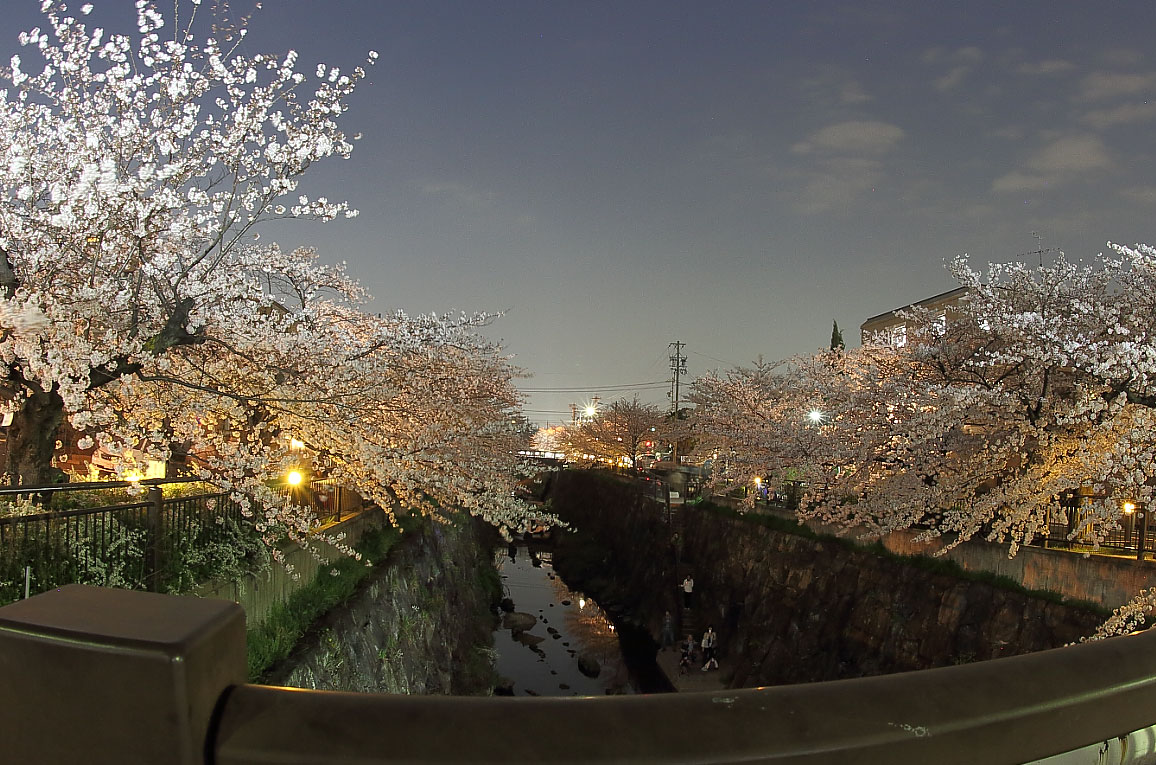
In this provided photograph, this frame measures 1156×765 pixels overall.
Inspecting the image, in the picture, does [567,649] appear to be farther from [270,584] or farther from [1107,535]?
[270,584]

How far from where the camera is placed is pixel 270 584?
32.2 feet

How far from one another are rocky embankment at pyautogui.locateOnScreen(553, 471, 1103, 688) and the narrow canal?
1542mm

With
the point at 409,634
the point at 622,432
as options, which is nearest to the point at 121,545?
the point at 409,634

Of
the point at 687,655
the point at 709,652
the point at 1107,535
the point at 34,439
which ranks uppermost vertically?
the point at 34,439

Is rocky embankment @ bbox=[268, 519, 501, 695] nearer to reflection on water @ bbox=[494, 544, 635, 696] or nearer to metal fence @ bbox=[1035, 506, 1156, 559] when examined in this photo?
reflection on water @ bbox=[494, 544, 635, 696]

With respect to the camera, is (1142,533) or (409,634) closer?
(1142,533)

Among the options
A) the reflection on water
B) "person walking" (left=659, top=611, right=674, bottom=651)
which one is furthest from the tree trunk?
"person walking" (left=659, top=611, right=674, bottom=651)

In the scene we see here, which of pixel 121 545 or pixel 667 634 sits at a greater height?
pixel 121 545

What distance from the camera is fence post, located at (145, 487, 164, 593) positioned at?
7.48 metres

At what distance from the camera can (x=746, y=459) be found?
78.4 ft

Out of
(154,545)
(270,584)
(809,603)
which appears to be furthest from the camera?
(809,603)

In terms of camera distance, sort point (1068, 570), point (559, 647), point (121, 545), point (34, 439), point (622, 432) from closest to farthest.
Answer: point (121, 545)
point (34, 439)
point (1068, 570)
point (559, 647)
point (622, 432)

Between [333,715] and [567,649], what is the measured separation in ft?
86.9

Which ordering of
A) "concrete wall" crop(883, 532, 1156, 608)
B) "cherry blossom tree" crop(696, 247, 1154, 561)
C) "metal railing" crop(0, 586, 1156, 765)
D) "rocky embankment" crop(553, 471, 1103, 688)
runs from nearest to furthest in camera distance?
"metal railing" crop(0, 586, 1156, 765) → "cherry blossom tree" crop(696, 247, 1154, 561) → "concrete wall" crop(883, 532, 1156, 608) → "rocky embankment" crop(553, 471, 1103, 688)
